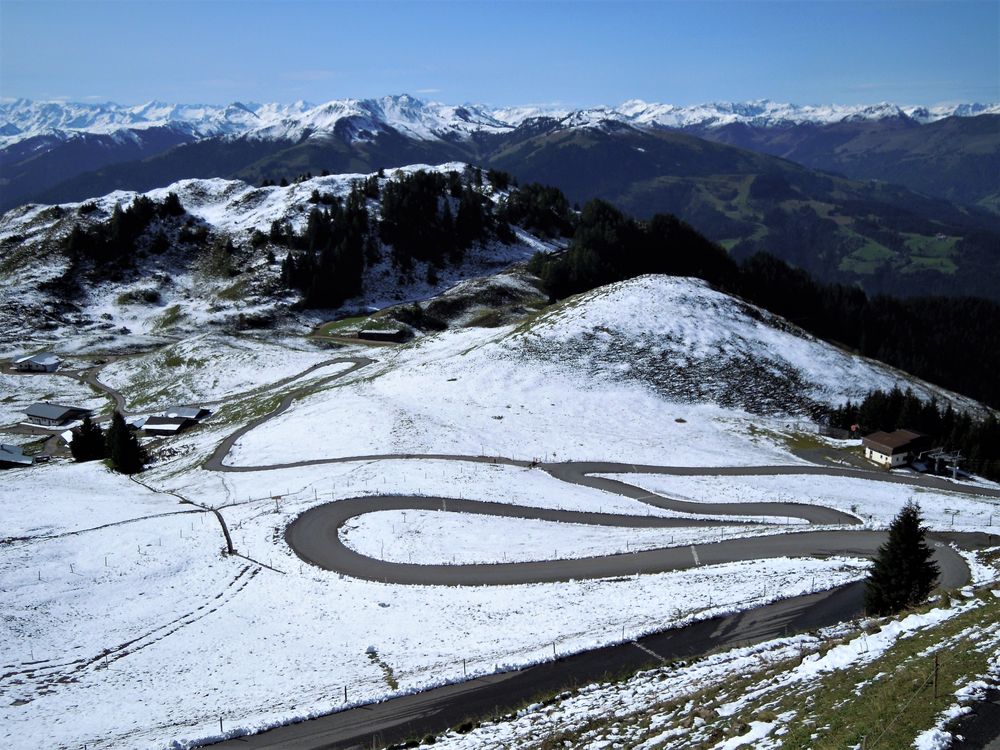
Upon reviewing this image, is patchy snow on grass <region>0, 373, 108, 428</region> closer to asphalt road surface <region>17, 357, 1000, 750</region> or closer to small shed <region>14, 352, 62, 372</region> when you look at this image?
small shed <region>14, 352, 62, 372</region>

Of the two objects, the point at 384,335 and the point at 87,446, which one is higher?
the point at 384,335

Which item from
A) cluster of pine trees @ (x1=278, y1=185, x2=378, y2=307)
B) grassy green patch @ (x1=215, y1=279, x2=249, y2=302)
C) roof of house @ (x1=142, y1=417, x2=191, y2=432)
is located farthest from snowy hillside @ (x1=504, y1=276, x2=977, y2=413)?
grassy green patch @ (x1=215, y1=279, x2=249, y2=302)

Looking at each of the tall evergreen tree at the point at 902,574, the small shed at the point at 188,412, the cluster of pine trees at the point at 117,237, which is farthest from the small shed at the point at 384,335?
the tall evergreen tree at the point at 902,574

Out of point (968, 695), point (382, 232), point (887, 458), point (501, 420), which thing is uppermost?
point (382, 232)

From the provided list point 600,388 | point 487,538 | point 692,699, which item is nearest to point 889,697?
point 692,699

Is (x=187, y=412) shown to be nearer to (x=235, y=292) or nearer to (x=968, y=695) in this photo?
(x=235, y=292)

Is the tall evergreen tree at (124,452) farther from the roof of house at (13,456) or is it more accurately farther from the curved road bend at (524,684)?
the curved road bend at (524,684)
